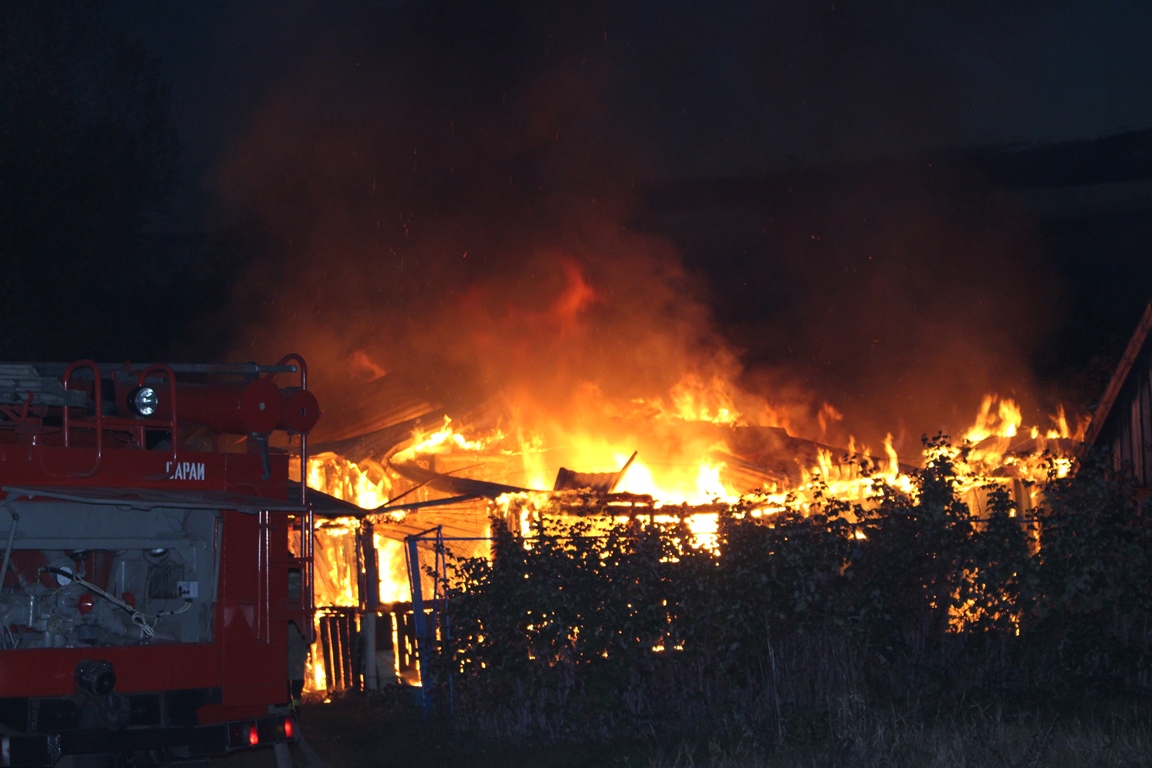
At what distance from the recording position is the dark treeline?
359 inches

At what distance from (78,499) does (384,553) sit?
11.5 metres

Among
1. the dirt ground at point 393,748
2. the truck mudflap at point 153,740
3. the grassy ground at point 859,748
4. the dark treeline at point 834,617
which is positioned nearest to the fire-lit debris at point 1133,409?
the dark treeline at point 834,617

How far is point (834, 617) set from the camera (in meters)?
9.19

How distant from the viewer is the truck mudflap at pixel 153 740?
23.6 ft

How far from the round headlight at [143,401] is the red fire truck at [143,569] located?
0.01m

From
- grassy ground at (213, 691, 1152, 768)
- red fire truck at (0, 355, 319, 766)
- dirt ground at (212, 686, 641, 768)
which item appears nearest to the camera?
grassy ground at (213, 691, 1152, 768)

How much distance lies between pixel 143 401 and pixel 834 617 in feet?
18.3

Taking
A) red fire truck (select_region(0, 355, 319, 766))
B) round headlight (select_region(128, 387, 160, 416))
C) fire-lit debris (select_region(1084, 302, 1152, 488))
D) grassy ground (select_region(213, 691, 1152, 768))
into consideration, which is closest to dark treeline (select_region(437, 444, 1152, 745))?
grassy ground (select_region(213, 691, 1152, 768))

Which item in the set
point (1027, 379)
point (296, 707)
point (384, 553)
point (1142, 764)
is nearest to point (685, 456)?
point (384, 553)

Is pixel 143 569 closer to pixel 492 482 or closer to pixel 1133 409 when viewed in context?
pixel 1133 409

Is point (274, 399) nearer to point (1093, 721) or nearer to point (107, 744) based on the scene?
point (107, 744)

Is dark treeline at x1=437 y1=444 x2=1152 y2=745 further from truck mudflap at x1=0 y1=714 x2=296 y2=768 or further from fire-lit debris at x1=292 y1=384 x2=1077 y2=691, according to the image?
fire-lit debris at x1=292 y1=384 x2=1077 y2=691

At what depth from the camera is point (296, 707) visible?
9.17m

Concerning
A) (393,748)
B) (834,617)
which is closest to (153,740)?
(393,748)
